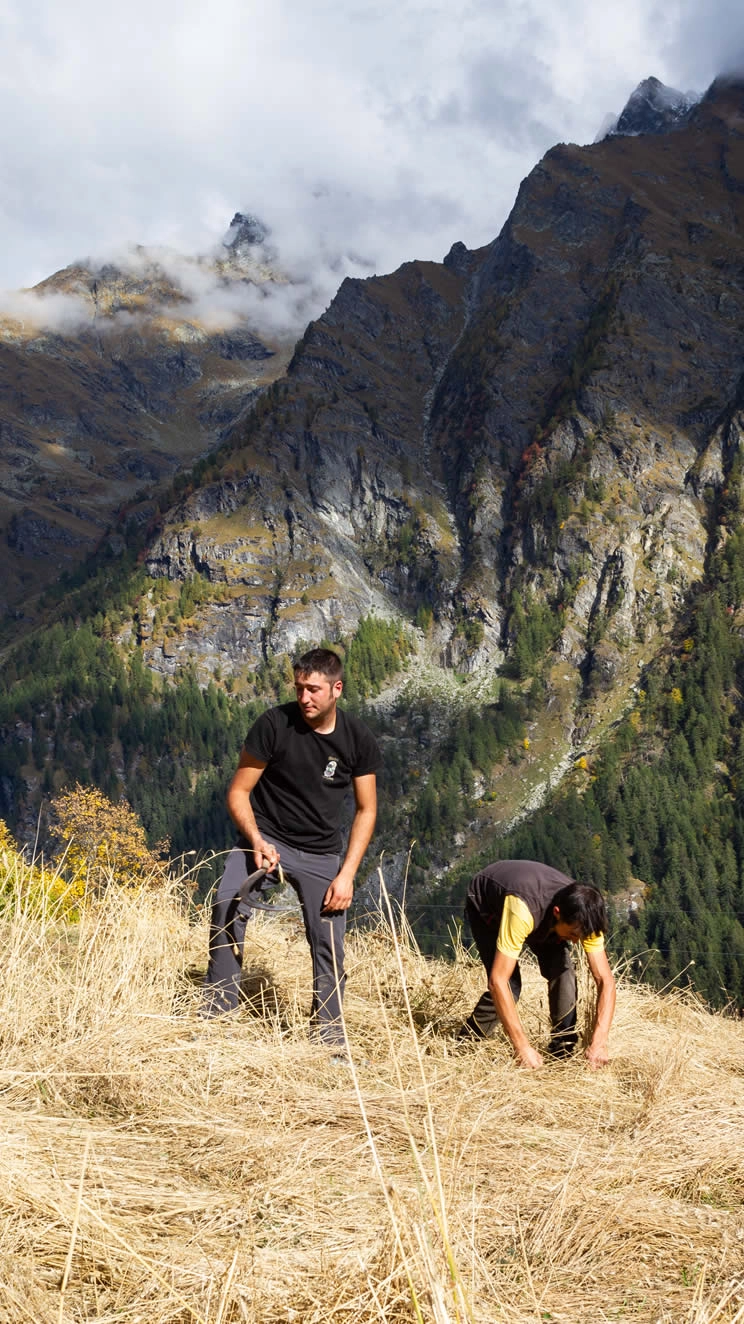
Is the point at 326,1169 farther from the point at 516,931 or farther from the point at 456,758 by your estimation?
the point at 456,758

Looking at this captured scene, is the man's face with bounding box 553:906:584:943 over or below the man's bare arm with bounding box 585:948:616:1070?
over

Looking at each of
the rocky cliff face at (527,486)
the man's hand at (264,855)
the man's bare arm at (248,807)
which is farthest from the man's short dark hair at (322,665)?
the rocky cliff face at (527,486)

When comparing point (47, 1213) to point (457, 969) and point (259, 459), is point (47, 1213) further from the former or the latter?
point (259, 459)

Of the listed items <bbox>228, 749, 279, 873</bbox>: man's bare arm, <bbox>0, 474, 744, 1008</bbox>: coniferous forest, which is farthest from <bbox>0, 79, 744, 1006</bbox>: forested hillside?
Result: <bbox>228, 749, 279, 873</bbox>: man's bare arm

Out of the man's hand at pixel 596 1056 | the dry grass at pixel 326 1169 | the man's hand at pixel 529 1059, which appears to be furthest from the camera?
the man's hand at pixel 596 1056

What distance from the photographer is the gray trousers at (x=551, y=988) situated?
521 centimetres

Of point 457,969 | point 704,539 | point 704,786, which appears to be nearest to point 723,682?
point 704,786

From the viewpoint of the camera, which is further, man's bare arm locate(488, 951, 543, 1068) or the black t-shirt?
the black t-shirt

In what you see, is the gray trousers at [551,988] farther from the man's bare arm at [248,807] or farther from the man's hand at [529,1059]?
the man's bare arm at [248,807]

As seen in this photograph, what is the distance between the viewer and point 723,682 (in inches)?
4852

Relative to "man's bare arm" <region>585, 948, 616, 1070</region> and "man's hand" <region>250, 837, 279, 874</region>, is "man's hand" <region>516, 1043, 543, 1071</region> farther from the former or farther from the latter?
"man's hand" <region>250, 837, 279, 874</region>

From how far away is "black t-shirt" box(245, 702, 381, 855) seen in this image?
17.3ft

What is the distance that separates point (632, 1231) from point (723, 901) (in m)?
96.2

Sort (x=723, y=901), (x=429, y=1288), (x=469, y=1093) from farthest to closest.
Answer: (x=723, y=901) → (x=469, y=1093) → (x=429, y=1288)
